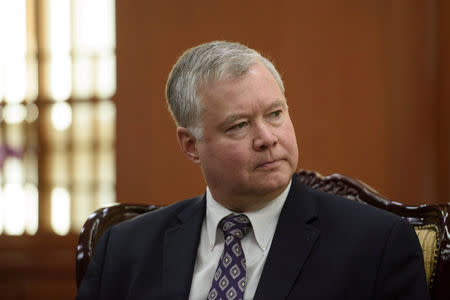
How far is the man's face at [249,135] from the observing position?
1.56 metres

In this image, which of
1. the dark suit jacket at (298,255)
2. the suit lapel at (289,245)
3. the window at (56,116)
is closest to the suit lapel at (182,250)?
the dark suit jacket at (298,255)

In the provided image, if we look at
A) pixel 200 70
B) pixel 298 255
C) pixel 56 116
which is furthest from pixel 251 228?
pixel 56 116

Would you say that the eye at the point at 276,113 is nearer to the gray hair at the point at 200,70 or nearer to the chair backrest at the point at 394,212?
the gray hair at the point at 200,70

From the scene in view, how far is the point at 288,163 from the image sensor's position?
62.1 inches

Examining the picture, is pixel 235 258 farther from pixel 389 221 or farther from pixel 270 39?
pixel 270 39

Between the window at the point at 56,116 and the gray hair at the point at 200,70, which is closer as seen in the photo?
the gray hair at the point at 200,70

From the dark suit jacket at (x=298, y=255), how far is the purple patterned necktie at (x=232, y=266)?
0.20 feet

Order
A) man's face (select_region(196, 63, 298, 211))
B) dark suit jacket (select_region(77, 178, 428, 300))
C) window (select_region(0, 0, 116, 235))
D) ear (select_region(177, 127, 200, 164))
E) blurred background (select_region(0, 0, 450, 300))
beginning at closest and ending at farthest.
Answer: dark suit jacket (select_region(77, 178, 428, 300)) < man's face (select_region(196, 63, 298, 211)) < ear (select_region(177, 127, 200, 164)) < blurred background (select_region(0, 0, 450, 300)) < window (select_region(0, 0, 116, 235))

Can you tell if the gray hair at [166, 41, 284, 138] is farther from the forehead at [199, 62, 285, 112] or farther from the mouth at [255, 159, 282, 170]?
the mouth at [255, 159, 282, 170]

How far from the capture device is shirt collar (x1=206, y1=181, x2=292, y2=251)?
1.61 m

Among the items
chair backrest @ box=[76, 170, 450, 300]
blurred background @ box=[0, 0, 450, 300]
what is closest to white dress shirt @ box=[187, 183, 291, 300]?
chair backrest @ box=[76, 170, 450, 300]

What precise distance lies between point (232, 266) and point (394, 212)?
1.81ft

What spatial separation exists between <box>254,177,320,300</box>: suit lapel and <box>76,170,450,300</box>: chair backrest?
312mm

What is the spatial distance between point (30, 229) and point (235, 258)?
3.77 metres
